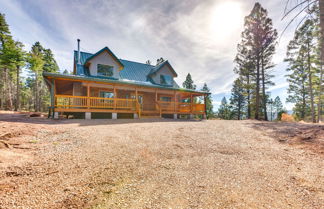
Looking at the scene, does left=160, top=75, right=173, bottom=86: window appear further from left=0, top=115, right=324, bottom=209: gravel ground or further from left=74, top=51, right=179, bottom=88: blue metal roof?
left=0, top=115, right=324, bottom=209: gravel ground

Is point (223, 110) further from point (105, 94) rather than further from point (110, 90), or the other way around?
point (105, 94)

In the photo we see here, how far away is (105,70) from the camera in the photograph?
43.8ft

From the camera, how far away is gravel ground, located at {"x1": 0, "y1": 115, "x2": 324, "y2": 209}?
1813 millimetres

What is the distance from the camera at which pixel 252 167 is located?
9.24 ft

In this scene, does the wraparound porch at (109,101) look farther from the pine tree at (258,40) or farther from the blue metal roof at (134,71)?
the pine tree at (258,40)

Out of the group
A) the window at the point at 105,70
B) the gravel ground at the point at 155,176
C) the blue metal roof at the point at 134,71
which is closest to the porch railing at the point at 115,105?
the window at the point at 105,70

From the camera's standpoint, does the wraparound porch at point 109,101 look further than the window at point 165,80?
No

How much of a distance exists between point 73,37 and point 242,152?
18.1 m

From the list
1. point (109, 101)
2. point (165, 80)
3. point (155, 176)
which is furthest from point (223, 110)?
point (155, 176)

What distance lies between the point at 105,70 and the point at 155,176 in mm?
13209

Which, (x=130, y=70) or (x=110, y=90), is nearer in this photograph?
(x=110, y=90)

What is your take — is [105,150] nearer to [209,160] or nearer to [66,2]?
[209,160]

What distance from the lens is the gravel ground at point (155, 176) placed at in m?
1.81

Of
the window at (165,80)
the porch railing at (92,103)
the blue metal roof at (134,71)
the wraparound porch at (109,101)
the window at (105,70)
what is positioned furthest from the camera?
the window at (165,80)
